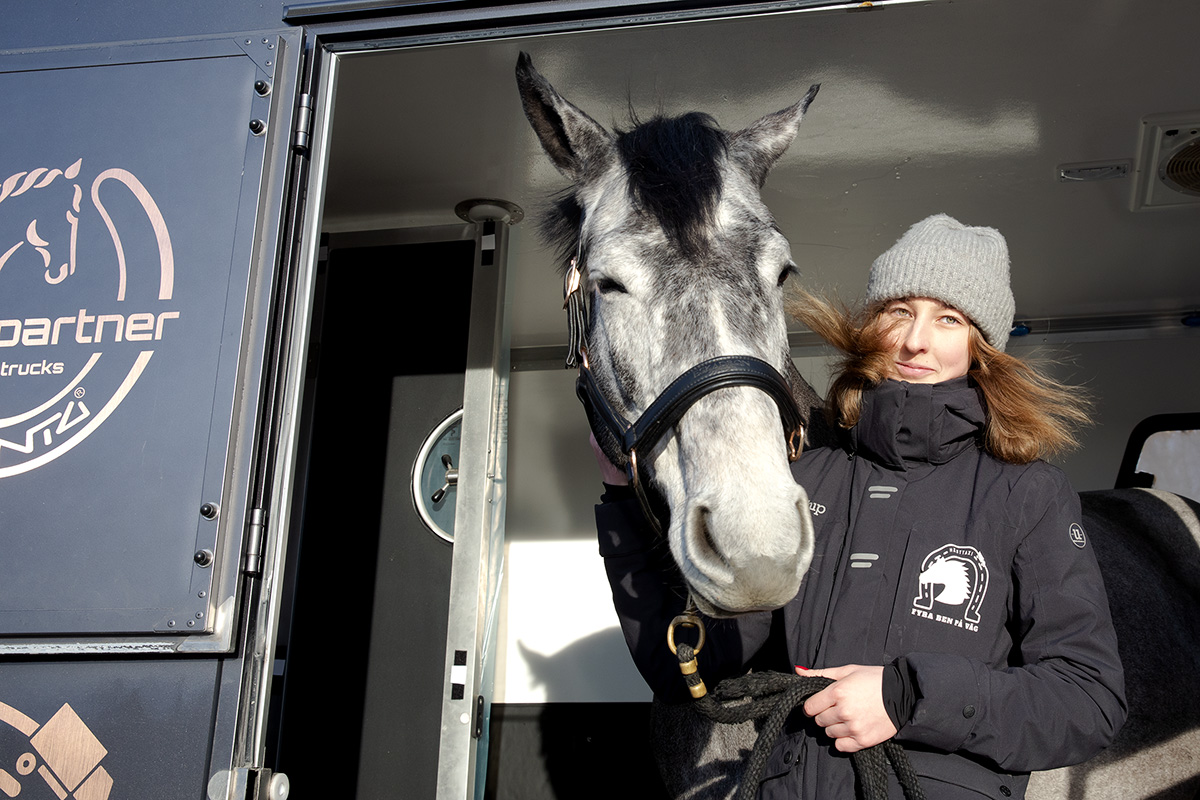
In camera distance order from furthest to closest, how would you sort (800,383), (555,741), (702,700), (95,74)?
(555,741) → (800,383) → (95,74) → (702,700)

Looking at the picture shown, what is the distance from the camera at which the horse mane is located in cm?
145

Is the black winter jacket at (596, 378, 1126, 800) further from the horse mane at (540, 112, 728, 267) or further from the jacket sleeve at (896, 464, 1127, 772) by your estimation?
the horse mane at (540, 112, 728, 267)

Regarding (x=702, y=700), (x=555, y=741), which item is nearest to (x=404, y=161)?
(x=702, y=700)

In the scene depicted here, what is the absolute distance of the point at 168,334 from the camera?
54.9 inches

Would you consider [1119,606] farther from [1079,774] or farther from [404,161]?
[404,161]

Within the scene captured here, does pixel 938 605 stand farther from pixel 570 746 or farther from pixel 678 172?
pixel 570 746

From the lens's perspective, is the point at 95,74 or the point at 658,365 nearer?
the point at 658,365

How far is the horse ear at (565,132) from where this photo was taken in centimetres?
168

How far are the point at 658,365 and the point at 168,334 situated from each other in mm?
799

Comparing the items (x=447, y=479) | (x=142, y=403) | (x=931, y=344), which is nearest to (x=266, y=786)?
(x=142, y=403)

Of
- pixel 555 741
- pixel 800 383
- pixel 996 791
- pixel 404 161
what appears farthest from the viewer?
pixel 555 741

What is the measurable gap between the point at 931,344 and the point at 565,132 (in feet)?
2.67

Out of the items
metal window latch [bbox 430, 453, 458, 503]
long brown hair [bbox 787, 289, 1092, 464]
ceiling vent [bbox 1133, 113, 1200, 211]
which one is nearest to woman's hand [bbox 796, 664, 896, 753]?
long brown hair [bbox 787, 289, 1092, 464]

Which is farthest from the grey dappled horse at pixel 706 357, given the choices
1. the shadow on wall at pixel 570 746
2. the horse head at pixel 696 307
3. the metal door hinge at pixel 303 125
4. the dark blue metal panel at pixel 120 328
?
the shadow on wall at pixel 570 746
